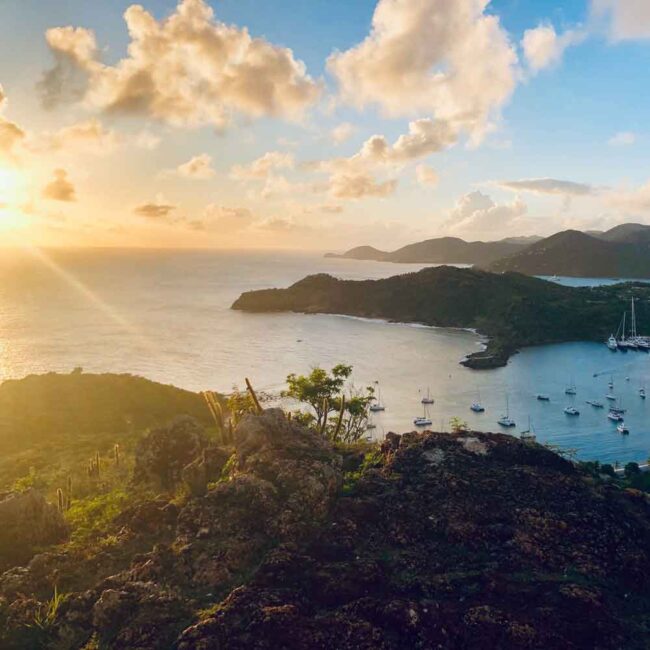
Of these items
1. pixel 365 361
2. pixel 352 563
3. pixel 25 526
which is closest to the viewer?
pixel 352 563

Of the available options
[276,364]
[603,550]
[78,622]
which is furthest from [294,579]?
[276,364]

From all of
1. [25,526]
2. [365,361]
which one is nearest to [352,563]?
[25,526]

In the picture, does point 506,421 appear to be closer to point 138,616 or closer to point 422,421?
point 422,421

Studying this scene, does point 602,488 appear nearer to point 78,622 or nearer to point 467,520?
point 467,520

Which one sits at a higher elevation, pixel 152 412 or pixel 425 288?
pixel 425 288

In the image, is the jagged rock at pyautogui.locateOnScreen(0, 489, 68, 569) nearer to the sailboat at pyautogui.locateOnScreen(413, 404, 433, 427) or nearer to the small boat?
the sailboat at pyautogui.locateOnScreen(413, 404, 433, 427)

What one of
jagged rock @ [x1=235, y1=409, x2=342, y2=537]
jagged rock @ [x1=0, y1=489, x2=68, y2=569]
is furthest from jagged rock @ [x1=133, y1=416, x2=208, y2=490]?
jagged rock @ [x1=0, y1=489, x2=68, y2=569]

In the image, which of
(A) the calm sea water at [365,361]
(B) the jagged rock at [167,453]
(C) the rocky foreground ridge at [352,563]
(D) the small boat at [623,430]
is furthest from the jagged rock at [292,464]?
(D) the small boat at [623,430]
